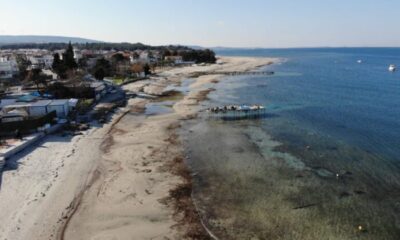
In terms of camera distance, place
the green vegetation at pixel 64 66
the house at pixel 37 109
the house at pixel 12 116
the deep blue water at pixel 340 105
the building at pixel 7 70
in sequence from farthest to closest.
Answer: the building at pixel 7 70 < the green vegetation at pixel 64 66 < the house at pixel 37 109 < the house at pixel 12 116 < the deep blue water at pixel 340 105

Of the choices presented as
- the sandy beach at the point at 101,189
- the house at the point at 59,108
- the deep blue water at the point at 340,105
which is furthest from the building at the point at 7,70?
the sandy beach at the point at 101,189

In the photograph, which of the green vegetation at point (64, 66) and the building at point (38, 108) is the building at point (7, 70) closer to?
the green vegetation at point (64, 66)

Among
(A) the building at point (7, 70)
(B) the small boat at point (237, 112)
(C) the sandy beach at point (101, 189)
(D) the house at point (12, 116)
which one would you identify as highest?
(A) the building at point (7, 70)

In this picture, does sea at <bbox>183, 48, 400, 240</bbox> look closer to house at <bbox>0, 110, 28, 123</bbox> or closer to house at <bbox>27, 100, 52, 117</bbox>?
house at <bbox>27, 100, 52, 117</bbox>

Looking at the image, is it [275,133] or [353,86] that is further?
[353,86]

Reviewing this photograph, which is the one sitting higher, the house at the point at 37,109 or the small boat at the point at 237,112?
the house at the point at 37,109

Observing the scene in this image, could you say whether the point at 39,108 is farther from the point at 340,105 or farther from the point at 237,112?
the point at 340,105

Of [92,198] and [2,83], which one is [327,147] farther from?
[2,83]

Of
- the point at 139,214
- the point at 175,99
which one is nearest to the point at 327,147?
→ the point at 139,214

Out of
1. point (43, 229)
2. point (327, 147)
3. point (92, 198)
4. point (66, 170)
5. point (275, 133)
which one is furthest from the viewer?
point (275, 133)
